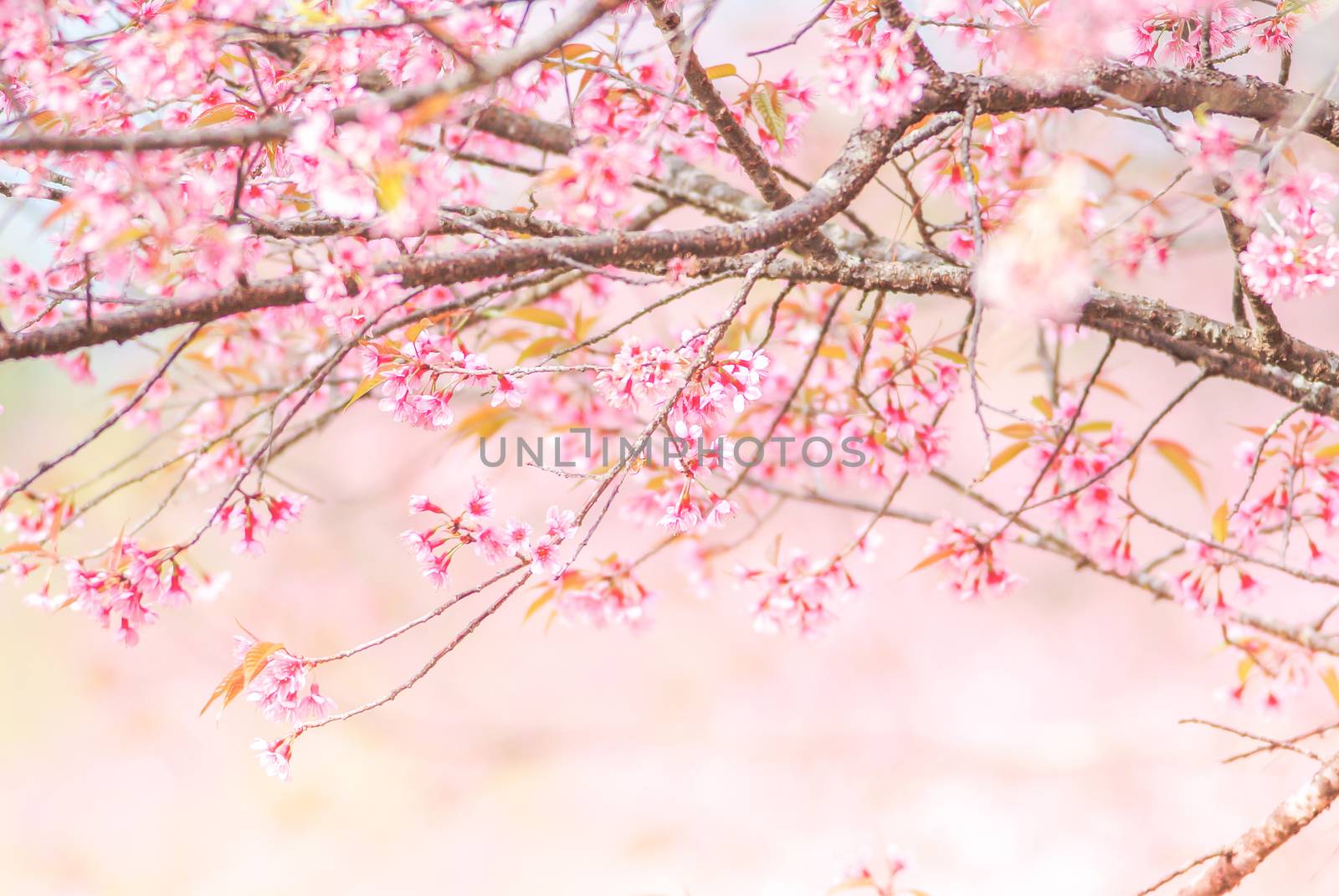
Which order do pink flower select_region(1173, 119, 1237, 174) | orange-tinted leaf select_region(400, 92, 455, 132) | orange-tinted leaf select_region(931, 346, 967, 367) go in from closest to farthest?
orange-tinted leaf select_region(400, 92, 455, 132) < pink flower select_region(1173, 119, 1237, 174) < orange-tinted leaf select_region(931, 346, 967, 367)

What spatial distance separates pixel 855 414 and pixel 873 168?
385mm

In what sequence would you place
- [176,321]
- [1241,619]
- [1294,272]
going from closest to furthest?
[176,321], [1294,272], [1241,619]

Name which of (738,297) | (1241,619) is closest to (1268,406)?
(1241,619)

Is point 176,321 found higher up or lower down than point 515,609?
→ lower down

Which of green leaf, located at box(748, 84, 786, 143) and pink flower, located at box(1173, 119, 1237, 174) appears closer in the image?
pink flower, located at box(1173, 119, 1237, 174)

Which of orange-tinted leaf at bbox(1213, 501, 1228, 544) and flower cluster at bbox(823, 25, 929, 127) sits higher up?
flower cluster at bbox(823, 25, 929, 127)

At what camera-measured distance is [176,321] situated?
1.49 feet

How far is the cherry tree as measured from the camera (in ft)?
1.48

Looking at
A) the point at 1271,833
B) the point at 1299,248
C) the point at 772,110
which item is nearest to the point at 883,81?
the point at 772,110

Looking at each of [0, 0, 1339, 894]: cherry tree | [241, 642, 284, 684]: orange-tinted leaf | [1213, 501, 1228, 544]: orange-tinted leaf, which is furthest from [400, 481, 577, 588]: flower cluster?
[1213, 501, 1228, 544]: orange-tinted leaf

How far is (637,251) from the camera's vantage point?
0.50m

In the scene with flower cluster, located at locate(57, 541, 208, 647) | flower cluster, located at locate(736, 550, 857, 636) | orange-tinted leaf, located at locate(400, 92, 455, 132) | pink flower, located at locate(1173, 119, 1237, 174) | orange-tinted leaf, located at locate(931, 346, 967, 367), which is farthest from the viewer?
flower cluster, located at locate(736, 550, 857, 636)

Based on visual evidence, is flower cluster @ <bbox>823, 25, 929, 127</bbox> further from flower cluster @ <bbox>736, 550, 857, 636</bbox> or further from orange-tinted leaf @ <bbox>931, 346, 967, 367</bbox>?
flower cluster @ <bbox>736, 550, 857, 636</bbox>

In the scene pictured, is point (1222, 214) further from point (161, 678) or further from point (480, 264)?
point (161, 678)
